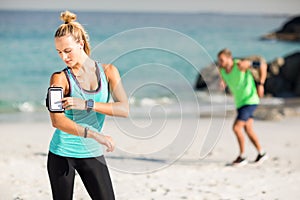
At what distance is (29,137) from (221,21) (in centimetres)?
6082

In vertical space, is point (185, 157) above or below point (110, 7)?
below

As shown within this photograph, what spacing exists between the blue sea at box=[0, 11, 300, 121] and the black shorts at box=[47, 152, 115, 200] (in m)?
0.50

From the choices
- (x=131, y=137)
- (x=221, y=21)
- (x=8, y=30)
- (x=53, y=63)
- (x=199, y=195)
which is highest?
(x=221, y=21)

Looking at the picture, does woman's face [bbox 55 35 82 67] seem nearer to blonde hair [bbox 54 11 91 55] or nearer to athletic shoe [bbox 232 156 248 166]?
blonde hair [bbox 54 11 91 55]

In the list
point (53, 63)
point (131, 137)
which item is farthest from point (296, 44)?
point (131, 137)

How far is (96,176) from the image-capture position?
3.52 m

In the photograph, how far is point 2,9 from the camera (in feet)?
227

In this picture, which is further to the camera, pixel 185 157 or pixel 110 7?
pixel 110 7

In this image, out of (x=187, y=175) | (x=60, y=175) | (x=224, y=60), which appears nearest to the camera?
(x=60, y=175)

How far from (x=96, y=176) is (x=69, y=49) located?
0.82 metres

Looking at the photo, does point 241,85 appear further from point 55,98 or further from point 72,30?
point 55,98

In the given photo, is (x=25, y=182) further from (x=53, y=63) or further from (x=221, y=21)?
(x=221, y=21)

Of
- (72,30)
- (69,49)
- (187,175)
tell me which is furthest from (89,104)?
(187,175)

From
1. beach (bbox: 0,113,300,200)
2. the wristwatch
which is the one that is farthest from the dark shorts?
the wristwatch
